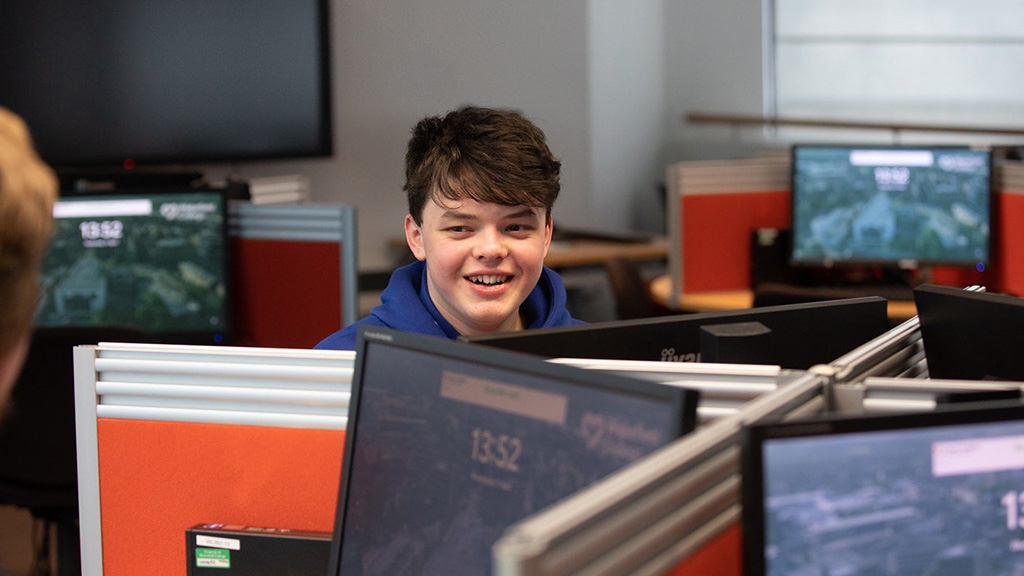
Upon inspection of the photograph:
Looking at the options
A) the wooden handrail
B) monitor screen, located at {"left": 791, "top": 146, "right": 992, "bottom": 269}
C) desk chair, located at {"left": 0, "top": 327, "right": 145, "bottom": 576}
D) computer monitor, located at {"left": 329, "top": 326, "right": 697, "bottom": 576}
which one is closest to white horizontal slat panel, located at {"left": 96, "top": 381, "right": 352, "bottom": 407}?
computer monitor, located at {"left": 329, "top": 326, "right": 697, "bottom": 576}

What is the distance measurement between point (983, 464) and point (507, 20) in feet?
17.9

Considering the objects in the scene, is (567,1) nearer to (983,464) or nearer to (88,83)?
(88,83)

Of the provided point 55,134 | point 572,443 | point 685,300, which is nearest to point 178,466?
point 572,443

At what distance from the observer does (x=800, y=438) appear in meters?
0.85

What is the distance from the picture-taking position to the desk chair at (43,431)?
8.03ft

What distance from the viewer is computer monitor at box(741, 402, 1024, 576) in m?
0.86

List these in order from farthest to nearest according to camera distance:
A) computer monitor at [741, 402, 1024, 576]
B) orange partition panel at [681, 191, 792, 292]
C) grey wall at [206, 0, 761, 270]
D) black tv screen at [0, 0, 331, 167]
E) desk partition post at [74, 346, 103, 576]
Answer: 1. grey wall at [206, 0, 761, 270]
2. black tv screen at [0, 0, 331, 167]
3. orange partition panel at [681, 191, 792, 292]
4. desk partition post at [74, 346, 103, 576]
5. computer monitor at [741, 402, 1024, 576]

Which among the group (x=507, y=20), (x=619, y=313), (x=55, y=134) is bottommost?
(x=619, y=313)

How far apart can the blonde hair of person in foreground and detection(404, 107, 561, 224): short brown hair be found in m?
0.86

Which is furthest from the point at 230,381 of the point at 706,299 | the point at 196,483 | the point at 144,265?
the point at 706,299

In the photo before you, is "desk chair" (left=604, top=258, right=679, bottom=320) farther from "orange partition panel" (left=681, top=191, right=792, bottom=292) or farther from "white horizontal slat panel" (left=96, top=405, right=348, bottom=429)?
"white horizontal slat panel" (left=96, top=405, right=348, bottom=429)

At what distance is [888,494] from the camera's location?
2.94 feet

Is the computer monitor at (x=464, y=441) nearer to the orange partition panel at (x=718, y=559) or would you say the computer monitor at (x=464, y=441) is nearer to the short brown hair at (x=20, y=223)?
the orange partition panel at (x=718, y=559)

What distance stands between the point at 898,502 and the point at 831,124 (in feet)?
17.8
